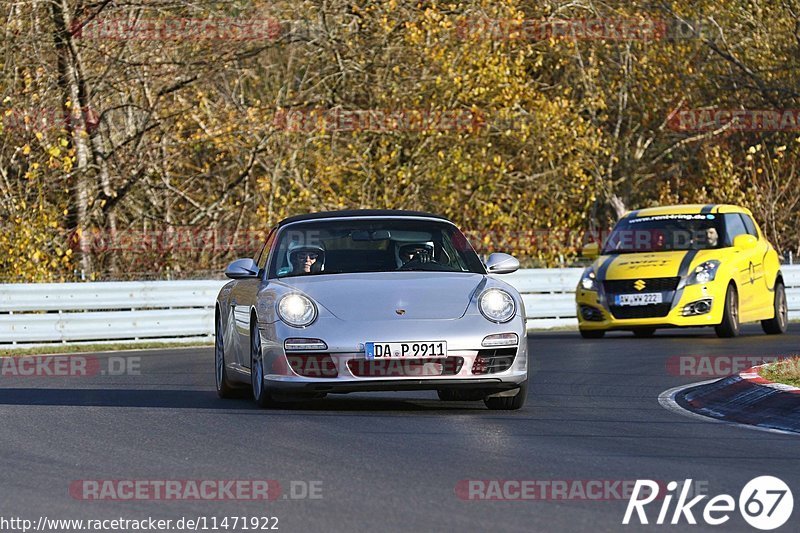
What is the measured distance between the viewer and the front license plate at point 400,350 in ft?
34.2

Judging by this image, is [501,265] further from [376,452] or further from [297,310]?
[376,452]

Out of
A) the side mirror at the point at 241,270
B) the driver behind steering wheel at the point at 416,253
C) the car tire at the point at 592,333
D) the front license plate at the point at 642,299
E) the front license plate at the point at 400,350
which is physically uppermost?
the driver behind steering wheel at the point at 416,253

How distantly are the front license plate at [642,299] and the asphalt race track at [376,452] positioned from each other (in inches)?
231

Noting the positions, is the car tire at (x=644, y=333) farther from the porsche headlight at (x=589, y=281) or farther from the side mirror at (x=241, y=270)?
the side mirror at (x=241, y=270)

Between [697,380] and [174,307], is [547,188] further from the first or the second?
[697,380]

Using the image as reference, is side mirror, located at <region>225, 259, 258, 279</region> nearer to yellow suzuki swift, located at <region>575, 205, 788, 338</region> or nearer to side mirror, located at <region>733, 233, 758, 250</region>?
yellow suzuki swift, located at <region>575, 205, 788, 338</region>

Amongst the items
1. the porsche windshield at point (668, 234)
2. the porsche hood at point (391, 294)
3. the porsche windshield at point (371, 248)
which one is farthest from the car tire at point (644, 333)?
the porsche hood at point (391, 294)

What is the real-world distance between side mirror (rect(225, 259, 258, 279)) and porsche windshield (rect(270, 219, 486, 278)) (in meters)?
0.19

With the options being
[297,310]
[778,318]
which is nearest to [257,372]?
[297,310]

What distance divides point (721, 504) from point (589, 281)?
1384cm

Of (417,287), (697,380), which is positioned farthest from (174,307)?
(417,287)

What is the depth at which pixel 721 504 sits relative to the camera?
6867 millimetres

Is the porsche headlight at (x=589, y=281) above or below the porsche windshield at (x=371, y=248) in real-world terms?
below

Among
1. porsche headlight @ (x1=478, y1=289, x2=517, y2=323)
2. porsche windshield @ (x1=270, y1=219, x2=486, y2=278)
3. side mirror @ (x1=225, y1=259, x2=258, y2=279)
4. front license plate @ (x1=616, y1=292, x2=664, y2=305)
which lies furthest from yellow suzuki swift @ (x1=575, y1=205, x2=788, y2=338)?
porsche headlight @ (x1=478, y1=289, x2=517, y2=323)
